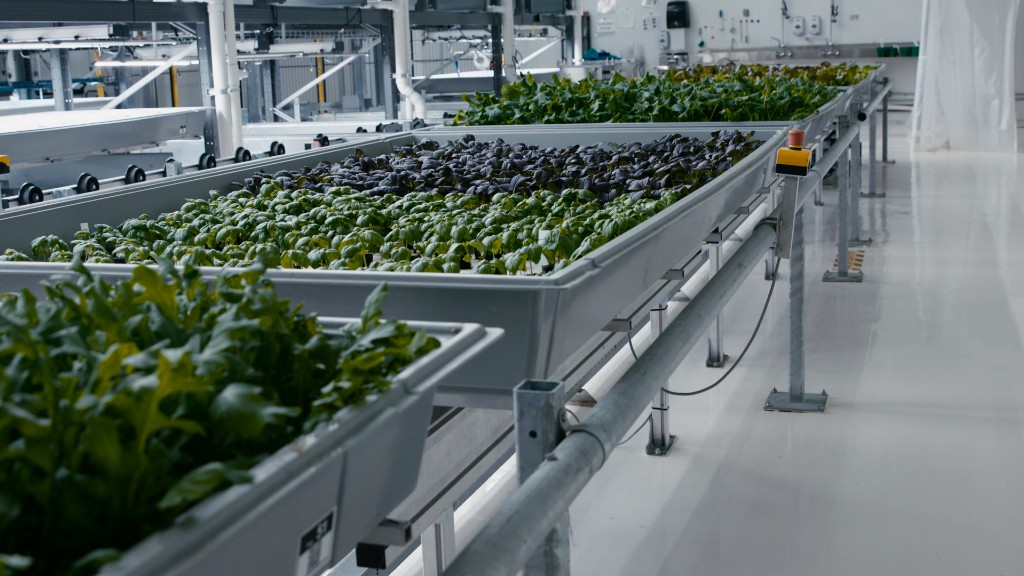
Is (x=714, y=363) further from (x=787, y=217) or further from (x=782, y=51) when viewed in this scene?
(x=782, y=51)

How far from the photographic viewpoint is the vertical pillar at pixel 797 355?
3.21 metres

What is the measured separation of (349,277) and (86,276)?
0.39 meters

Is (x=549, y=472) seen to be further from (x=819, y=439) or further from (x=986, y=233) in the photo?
(x=986, y=233)

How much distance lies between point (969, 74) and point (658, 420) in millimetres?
6866

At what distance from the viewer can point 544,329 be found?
1144 millimetres

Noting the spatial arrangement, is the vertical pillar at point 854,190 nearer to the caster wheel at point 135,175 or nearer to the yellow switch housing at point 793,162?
the yellow switch housing at point 793,162

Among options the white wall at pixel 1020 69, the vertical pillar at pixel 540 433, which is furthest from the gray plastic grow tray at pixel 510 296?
the white wall at pixel 1020 69

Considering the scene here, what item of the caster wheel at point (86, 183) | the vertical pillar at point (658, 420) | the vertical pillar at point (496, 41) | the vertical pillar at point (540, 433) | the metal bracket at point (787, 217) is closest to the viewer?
the vertical pillar at point (540, 433)

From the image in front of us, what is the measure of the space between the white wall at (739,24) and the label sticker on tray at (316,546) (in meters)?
10.5

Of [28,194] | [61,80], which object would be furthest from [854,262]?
[61,80]

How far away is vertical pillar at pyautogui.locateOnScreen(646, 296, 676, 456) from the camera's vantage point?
9.50 feet

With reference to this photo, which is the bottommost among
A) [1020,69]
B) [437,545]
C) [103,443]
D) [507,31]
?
[437,545]

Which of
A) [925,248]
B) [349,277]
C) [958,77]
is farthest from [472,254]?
[958,77]

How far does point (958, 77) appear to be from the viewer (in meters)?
8.59
